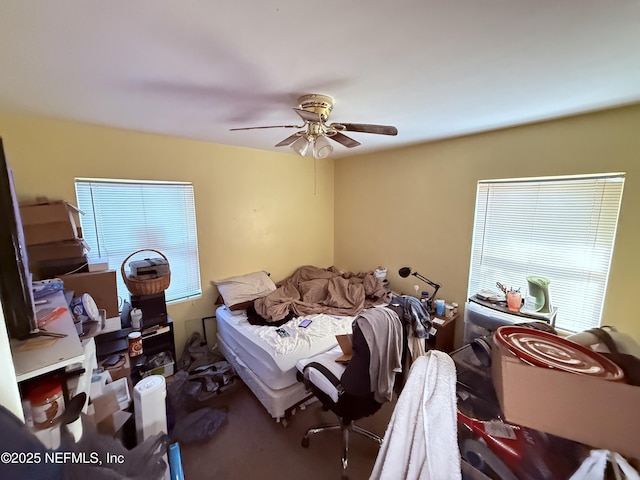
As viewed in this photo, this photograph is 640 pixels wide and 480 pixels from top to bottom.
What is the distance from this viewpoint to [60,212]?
1.72 metres

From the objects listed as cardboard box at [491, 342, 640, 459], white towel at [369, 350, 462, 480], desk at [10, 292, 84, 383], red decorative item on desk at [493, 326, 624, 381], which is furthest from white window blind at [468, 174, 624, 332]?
desk at [10, 292, 84, 383]

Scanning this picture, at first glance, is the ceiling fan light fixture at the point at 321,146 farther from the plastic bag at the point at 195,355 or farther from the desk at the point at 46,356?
the plastic bag at the point at 195,355

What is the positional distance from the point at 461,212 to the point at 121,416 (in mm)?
3177

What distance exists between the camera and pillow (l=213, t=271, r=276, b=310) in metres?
2.86

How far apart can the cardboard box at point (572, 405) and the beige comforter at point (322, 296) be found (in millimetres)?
2219

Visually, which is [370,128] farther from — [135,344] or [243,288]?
[135,344]

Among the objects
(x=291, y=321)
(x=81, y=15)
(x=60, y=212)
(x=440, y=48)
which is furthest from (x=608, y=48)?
(x=60, y=212)

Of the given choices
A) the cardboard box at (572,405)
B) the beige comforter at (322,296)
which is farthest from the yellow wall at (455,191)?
the cardboard box at (572,405)

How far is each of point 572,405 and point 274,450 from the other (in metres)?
2.01

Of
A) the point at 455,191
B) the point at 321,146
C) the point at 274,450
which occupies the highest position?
the point at 321,146

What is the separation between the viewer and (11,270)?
0.77 meters

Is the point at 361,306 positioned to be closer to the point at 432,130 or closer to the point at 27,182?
the point at 432,130

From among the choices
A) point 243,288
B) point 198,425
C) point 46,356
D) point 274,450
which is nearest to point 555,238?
point 274,450

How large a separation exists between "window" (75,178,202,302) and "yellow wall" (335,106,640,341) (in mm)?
2238
